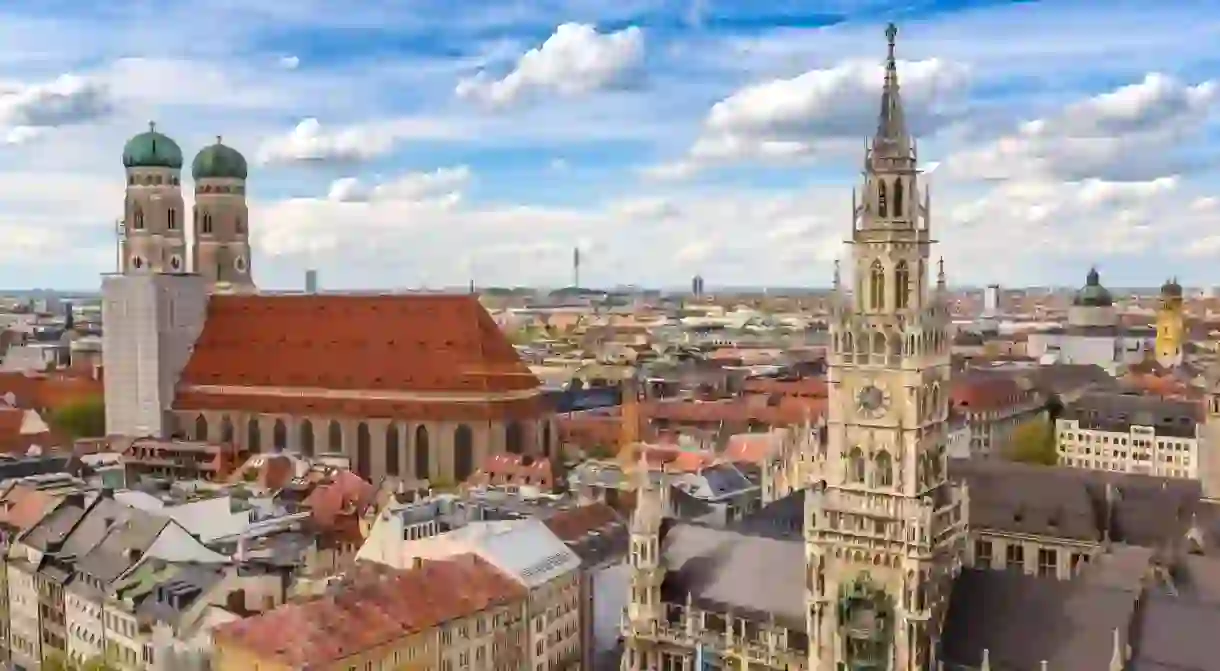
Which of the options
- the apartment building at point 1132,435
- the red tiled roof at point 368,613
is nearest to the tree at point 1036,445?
the apartment building at point 1132,435

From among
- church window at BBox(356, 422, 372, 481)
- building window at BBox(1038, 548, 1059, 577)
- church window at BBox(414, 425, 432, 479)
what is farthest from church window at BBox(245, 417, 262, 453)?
building window at BBox(1038, 548, 1059, 577)

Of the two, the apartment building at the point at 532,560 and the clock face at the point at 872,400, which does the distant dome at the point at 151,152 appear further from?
the clock face at the point at 872,400

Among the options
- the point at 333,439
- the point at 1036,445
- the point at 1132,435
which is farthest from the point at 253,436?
the point at 1132,435

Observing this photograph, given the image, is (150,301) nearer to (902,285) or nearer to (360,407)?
(360,407)

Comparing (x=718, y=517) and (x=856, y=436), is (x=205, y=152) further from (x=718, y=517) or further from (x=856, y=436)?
(x=856, y=436)

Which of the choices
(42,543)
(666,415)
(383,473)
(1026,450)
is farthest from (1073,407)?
(42,543)

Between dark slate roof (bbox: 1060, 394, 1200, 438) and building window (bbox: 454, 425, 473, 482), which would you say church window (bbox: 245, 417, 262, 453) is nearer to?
building window (bbox: 454, 425, 473, 482)
